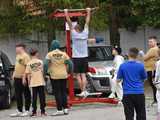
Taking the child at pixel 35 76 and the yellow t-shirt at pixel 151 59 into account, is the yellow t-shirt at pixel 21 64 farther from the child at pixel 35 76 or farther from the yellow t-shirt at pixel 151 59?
the yellow t-shirt at pixel 151 59

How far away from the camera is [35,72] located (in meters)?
14.2

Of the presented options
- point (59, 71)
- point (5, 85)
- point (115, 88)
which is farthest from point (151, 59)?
point (5, 85)

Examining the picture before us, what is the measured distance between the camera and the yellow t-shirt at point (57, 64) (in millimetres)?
14180

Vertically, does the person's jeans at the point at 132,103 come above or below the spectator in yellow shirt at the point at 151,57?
below

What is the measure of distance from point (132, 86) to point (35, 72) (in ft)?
13.0

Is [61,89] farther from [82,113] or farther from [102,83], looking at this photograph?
[102,83]

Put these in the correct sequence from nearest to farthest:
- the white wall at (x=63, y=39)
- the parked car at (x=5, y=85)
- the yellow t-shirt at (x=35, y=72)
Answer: the yellow t-shirt at (x=35, y=72) → the parked car at (x=5, y=85) → the white wall at (x=63, y=39)

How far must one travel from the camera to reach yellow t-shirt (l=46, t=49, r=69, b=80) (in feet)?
46.5

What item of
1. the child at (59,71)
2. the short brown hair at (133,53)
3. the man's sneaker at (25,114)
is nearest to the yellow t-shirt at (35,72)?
the child at (59,71)

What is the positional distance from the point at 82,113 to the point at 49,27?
8.93 m

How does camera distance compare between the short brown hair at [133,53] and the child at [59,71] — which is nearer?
the short brown hair at [133,53]

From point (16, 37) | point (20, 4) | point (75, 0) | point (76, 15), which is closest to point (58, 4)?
point (75, 0)

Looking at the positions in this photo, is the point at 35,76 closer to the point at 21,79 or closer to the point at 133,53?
the point at 21,79

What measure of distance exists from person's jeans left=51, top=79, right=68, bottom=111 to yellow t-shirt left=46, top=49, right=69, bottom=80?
0.54ft
